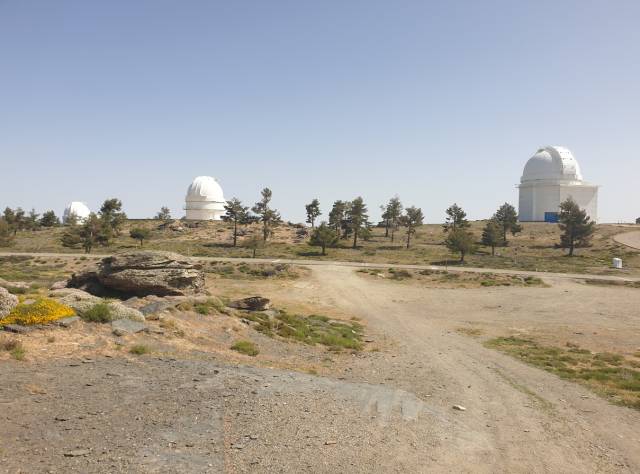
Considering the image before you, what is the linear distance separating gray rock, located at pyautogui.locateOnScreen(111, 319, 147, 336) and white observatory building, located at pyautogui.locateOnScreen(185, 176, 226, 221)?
3265 inches

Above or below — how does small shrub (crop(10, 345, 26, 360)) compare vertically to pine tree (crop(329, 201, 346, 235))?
below

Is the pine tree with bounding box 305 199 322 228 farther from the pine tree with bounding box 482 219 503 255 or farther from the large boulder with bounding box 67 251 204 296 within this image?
the large boulder with bounding box 67 251 204 296

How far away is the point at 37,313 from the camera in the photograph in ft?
42.5

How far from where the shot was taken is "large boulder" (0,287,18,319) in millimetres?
12742

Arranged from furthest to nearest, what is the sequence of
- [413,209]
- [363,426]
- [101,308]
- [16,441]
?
[413,209]
[101,308]
[363,426]
[16,441]

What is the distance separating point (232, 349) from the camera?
15531mm

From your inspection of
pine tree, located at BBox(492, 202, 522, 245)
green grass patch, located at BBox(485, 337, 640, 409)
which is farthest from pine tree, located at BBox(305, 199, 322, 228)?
green grass patch, located at BBox(485, 337, 640, 409)

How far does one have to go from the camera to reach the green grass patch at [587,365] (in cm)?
1412

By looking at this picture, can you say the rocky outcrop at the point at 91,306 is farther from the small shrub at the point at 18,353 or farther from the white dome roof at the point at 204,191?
the white dome roof at the point at 204,191

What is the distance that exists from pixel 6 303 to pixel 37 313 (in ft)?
3.26

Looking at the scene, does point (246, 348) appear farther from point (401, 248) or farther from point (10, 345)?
point (401, 248)

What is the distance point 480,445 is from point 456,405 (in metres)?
2.71

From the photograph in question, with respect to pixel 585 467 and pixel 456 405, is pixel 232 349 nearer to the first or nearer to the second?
pixel 456 405


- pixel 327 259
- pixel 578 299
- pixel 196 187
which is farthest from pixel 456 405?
pixel 196 187
